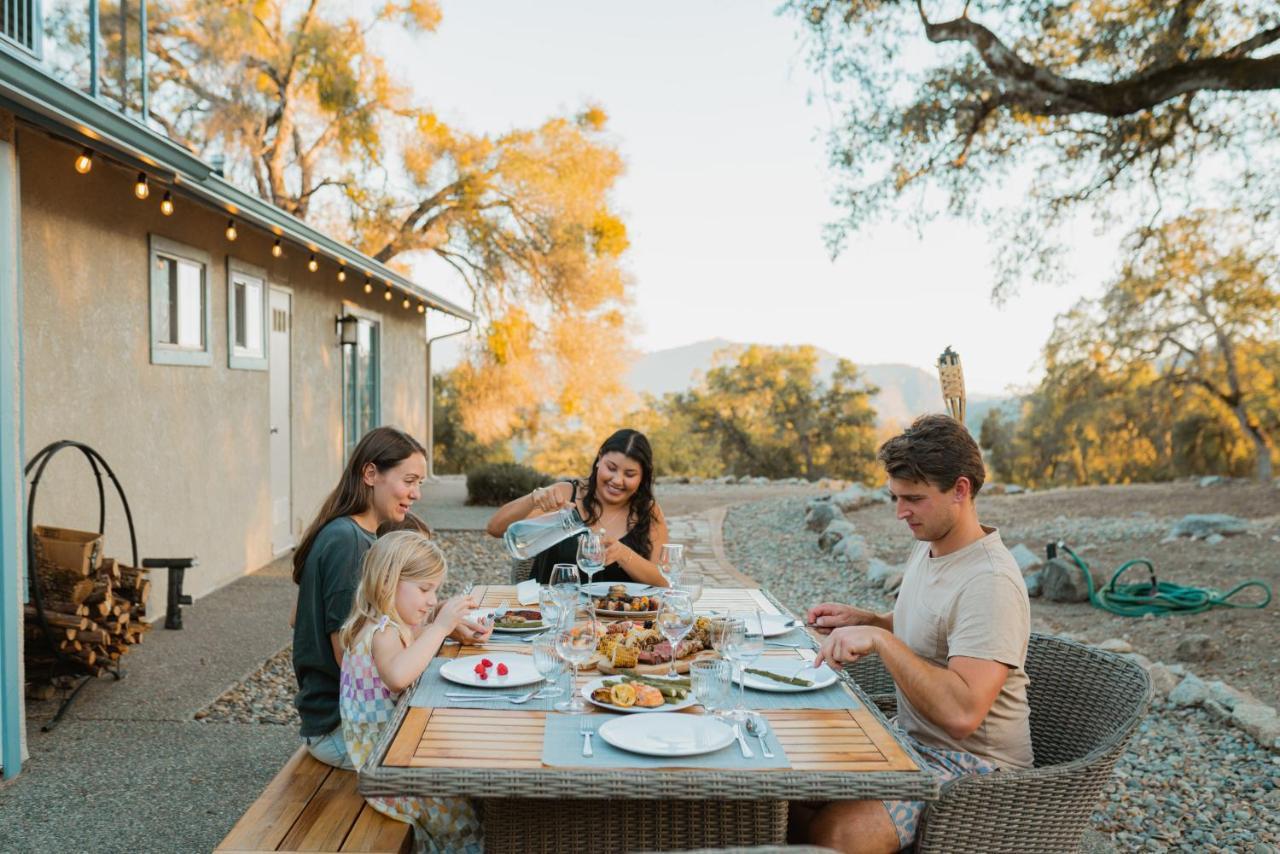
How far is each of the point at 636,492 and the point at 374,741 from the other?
1.91 m

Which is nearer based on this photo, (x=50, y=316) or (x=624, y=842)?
(x=624, y=842)

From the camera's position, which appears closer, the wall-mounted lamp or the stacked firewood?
the stacked firewood

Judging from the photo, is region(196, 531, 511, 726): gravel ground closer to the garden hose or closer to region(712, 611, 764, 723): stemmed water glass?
region(712, 611, 764, 723): stemmed water glass

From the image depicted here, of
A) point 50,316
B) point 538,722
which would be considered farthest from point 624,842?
point 50,316

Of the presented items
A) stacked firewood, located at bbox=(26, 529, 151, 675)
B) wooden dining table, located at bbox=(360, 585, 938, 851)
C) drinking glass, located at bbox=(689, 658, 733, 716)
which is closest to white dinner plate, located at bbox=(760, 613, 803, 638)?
wooden dining table, located at bbox=(360, 585, 938, 851)

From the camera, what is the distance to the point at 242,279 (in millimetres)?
7988

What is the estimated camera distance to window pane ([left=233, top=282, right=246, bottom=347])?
7973 millimetres

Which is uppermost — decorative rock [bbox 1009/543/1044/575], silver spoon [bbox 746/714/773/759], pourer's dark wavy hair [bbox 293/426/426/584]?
pourer's dark wavy hair [bbox 293/426/426/584]

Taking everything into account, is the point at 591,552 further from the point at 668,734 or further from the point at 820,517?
the point at 820,517

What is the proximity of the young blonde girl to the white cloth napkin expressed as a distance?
3.00 ft

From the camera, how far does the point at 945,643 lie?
2.52 metres

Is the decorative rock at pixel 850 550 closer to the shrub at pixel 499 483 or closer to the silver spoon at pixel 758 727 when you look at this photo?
the shrub at pixel 499 483

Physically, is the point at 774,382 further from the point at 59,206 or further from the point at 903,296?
the point at 59,206

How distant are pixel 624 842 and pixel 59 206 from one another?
4745 mm
